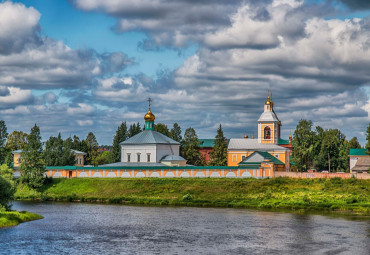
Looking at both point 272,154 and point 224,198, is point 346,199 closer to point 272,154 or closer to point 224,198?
point 224,198

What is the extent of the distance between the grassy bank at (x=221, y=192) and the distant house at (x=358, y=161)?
1477 cm

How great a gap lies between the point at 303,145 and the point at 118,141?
2906cm

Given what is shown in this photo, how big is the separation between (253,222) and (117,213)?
11.8m

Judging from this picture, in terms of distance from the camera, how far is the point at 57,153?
7550 cm

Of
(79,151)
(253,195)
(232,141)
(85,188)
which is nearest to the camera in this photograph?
(253,195)

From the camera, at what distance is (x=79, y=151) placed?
89.2m

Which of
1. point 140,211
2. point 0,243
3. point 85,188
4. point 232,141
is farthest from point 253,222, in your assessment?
point 232,141

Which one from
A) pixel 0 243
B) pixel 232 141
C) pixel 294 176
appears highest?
pixel 232 141

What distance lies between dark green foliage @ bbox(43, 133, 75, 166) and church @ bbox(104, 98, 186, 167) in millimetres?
9319

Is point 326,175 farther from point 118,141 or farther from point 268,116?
point 118,141

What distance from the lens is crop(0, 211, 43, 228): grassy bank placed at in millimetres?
35812

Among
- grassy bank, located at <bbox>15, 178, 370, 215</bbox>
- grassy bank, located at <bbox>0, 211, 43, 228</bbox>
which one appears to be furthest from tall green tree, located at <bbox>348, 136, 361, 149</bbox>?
grassy bank, located at <bbox>0, 211, 43, 228</bbox>

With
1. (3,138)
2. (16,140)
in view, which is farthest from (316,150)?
(16,140)

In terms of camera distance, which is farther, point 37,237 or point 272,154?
point 272,154
